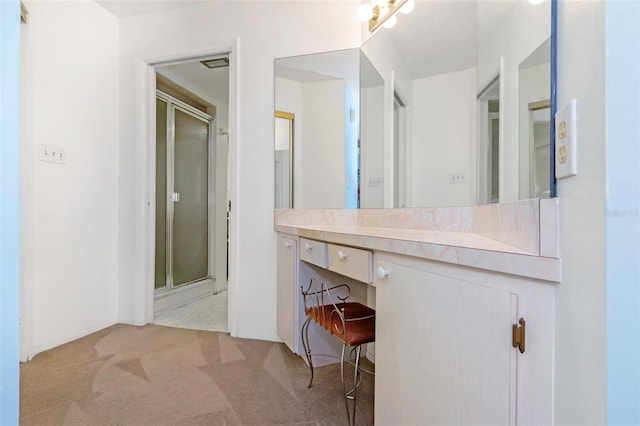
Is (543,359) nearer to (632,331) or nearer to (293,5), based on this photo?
(632,331)

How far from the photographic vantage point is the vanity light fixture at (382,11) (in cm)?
167

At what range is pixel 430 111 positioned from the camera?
147cm

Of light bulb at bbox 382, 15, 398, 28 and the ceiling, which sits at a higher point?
the ceiling

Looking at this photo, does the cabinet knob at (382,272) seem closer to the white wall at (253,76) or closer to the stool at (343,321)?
the stool at (343,321)

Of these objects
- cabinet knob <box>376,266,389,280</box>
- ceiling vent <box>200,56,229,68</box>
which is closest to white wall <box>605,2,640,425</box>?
cabinet knob <box>376,266,389,280</box>

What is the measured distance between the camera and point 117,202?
2596mm

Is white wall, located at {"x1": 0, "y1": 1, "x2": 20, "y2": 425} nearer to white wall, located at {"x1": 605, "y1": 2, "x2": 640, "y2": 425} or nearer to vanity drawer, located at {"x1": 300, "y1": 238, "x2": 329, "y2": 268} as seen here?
white wall, located at {"x1": 605, "y1": 2, "x2": 640, "y2": 425}

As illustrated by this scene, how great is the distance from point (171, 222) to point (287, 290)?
1922mm

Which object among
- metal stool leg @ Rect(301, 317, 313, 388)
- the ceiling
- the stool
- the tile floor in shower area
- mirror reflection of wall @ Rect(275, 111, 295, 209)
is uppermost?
the ceiling

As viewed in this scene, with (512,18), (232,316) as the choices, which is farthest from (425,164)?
(232,316)

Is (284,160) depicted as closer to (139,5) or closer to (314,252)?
(314,252)

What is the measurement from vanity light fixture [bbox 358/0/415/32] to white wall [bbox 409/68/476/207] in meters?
0.44

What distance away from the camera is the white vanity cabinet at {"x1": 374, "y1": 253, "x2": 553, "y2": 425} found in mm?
615

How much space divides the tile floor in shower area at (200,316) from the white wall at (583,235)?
7.49 ft
